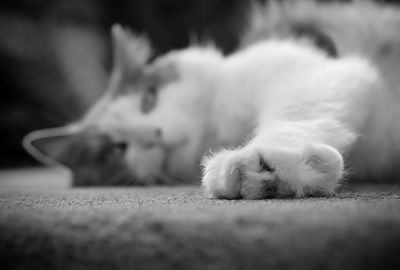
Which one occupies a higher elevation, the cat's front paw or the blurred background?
the blurred background

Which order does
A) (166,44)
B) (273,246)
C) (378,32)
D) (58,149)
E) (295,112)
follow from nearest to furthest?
(273,246) < (295,112) < (378,32) < (58,149) < (166,44)

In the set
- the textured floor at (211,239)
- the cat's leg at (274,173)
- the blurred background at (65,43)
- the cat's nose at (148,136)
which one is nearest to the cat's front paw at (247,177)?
the cat's leg at (274,173)

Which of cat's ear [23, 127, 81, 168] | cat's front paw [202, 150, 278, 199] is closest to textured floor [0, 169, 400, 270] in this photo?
cat's front paw [202, 150, 278, 199]

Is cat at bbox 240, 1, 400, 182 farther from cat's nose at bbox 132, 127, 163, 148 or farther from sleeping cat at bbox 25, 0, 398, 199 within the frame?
cat's nose at bbox 132, 127, 163, 148

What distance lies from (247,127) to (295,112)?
0.71ft

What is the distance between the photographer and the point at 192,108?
124cm

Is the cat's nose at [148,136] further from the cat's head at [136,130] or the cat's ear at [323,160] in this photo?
the cat's ear at [323,160]

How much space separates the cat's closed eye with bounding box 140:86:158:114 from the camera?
127 centimetres

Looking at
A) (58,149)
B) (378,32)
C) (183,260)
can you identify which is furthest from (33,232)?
(378,32)

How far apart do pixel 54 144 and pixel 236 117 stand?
625mm

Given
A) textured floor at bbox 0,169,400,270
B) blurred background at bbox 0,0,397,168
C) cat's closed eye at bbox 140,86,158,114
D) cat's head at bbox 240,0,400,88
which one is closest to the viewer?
textured floor at bbox 0,169,400,270

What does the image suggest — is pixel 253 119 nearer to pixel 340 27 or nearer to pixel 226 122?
pixel 226 122

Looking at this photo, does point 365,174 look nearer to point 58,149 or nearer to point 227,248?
point 227,248

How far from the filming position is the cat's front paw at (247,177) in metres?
0.64
